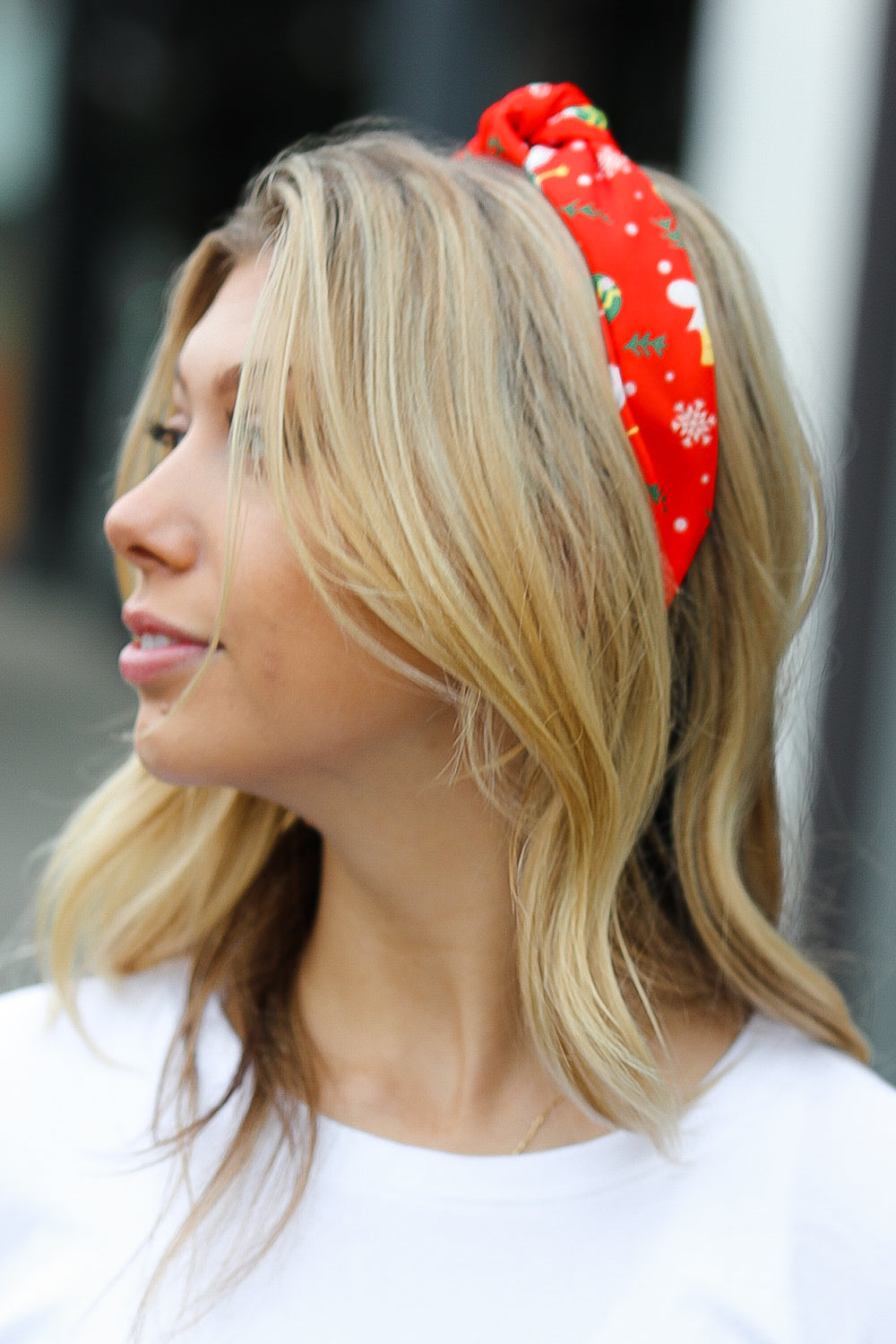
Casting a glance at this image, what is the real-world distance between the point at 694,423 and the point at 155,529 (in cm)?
62

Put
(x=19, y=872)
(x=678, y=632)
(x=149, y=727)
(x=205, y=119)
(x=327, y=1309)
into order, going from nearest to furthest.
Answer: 1. (x=327, y=1309)
2. (x=149, y=727)
3. (x=678, y=632)
4. (x=19, y=872)
5. (x=205, y=119)

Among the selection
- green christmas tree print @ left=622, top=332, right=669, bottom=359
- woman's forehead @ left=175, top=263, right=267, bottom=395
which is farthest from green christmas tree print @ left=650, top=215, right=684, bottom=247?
woman's forehead @ left=175, top=263, right=267, bottom=395

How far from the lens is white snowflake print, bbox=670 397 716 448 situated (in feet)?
4.99

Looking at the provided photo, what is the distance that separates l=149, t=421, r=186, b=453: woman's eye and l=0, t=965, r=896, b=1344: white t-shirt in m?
0.76

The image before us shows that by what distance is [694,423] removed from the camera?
5.03 ft

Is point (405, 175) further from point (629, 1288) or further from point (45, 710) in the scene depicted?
point (45, 710)

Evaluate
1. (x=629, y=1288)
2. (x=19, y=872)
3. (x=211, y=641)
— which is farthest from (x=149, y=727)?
(x=19, y=872)

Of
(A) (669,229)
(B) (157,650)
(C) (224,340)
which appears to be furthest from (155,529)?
(A) (669,229)

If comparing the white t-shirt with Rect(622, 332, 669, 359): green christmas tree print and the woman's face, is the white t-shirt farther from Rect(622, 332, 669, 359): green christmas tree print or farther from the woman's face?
Rect(622, 332, 669, 359): green christmas tree print

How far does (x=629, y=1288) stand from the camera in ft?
4.49

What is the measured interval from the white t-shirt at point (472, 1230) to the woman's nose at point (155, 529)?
0.58 m

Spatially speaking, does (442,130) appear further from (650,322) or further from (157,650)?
(157,650)

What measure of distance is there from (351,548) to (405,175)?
1.50 feet

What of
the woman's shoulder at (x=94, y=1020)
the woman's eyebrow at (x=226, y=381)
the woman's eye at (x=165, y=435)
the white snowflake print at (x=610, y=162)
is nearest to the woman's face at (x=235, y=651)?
the woman's eyebrow at (x=226, y=381)
